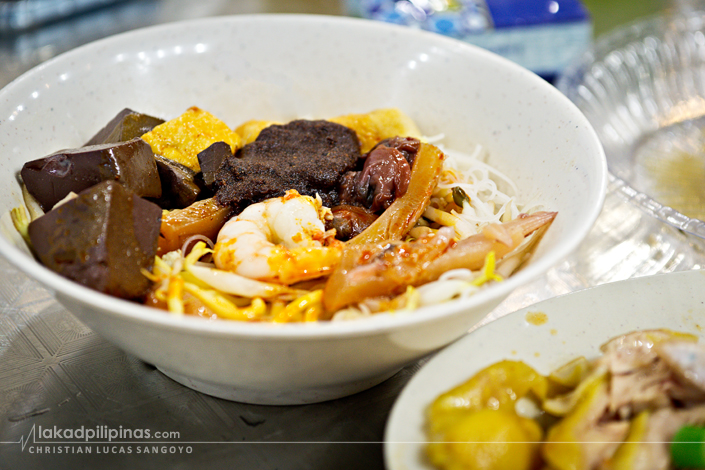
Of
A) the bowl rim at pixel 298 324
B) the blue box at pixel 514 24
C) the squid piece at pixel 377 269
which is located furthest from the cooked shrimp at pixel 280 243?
the blue box at pixel 514 24

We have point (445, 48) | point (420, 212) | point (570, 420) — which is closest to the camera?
point (570, 420)

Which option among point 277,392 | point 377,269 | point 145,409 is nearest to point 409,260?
point 377,269

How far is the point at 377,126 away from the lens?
2307mm

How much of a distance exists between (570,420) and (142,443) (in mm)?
1111

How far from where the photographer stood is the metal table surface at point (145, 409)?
147cm

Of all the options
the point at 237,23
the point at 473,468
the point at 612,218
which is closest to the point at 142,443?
the point at 473,468

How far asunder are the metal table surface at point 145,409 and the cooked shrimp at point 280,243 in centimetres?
41

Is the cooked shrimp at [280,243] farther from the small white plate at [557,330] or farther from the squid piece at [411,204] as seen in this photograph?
the small white plate at [557,330]

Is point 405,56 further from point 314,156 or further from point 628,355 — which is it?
point 628,355

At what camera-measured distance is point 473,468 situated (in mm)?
1118

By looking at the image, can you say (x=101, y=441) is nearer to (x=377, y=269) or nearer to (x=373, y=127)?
(x=377, y=269)

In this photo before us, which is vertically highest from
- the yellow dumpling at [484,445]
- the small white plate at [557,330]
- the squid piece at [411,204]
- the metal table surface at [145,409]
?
the squid piece at [411,204]

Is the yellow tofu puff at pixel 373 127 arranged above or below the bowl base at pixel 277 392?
above

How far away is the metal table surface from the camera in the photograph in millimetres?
1467
